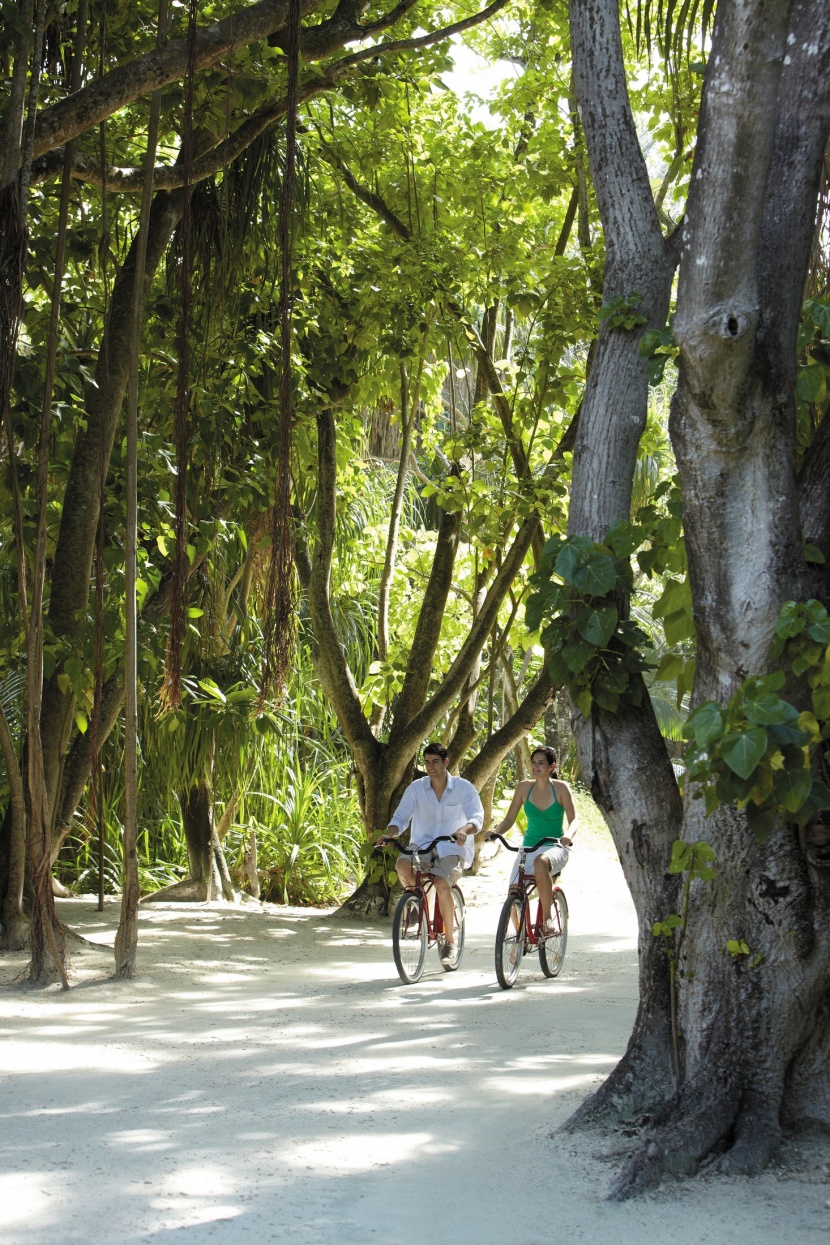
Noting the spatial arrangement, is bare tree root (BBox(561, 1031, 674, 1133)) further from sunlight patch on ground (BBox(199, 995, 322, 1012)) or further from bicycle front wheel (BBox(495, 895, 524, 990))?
bicycle front wheel (BBox(495, 895, 524, 990))

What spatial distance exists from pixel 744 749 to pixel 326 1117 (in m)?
2.14

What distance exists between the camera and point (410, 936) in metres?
7.50

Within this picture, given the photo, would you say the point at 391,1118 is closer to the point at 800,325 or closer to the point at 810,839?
the point at 810,839

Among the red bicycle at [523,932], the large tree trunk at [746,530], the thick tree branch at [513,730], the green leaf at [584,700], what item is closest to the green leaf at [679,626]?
the large tree trunk at [746,530]

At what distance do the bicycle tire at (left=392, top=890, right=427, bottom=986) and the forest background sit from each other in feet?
4.87

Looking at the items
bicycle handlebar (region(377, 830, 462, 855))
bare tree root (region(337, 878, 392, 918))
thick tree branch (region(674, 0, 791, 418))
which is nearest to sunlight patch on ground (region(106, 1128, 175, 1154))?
thick tree branch (region(674, 0, 791, 418))

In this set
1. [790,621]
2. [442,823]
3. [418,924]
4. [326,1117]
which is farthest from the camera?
[442,823]

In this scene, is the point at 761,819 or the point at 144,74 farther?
the point at 144,74

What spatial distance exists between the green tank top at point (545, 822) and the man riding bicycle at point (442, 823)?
32 centimetres

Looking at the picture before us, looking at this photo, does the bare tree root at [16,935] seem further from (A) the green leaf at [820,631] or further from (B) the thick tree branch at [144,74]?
(A) the green leaf at [820,631]

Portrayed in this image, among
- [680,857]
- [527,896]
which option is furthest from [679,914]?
[527,896]

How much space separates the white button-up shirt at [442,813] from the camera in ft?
26.0

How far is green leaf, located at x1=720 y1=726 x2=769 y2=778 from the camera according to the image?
3.31 metres

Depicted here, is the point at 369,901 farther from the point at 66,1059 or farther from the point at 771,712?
the point at 771,712
